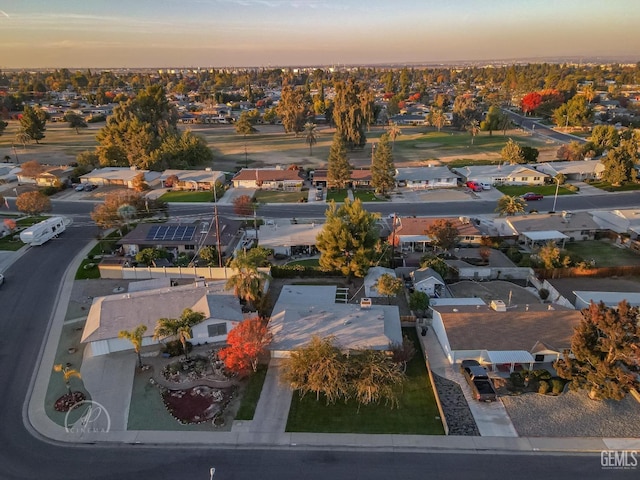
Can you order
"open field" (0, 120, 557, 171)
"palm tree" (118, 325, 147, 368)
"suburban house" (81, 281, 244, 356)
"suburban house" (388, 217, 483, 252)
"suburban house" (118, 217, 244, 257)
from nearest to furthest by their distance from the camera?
"palm tree" (118, 325, 147, 368) → "suburban house" (81, 281, 244, 356) → "suburban house" (118, 217, 244, 257) → "suburban house" (388, 217, 483, 252) → "open field" (0, 120, 557, 171)

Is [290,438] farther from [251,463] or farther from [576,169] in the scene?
[576,169]

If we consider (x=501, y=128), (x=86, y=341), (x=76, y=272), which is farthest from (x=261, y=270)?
(x=501, y=128)

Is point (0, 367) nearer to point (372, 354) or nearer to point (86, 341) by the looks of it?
point (86, 341)

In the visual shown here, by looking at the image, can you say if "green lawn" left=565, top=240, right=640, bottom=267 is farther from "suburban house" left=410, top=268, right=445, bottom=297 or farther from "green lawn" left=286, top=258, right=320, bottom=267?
"green lawn" left=286, top=258, right=320, bottom=267

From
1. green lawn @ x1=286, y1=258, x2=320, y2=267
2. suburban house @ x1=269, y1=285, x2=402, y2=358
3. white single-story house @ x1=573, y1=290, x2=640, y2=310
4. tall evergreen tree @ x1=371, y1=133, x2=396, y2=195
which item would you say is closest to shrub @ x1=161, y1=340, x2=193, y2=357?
suburban house @ x1=269, y1=285, x2=402, y2=358

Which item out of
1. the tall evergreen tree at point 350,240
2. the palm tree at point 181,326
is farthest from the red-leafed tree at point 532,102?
the palm tree at point 181,326

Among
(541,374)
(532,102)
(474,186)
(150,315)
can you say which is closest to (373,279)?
(541,374)
